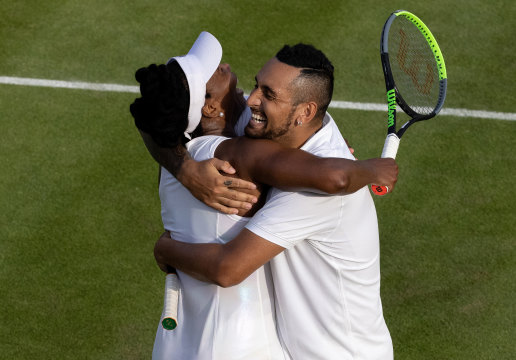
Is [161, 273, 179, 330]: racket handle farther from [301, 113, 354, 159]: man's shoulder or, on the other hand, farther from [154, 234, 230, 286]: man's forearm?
[301, 113, 354, 159]: man's shoulder

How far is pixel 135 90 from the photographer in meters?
8.70

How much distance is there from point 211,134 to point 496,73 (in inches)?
204

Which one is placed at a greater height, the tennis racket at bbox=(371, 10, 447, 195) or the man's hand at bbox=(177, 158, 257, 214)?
the man's hand at bbox=(177, 158, 257, 214)

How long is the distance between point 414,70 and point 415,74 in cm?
4

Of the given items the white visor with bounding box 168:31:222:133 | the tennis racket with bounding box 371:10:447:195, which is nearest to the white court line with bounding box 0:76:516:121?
the tennis racket with bounding box 371:10:447:195

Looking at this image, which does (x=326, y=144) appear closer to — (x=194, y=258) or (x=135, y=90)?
(x=194, y=258)

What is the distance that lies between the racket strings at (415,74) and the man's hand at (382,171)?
176 cm

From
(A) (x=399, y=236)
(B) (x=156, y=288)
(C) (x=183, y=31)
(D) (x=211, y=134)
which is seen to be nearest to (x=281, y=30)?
(C) (x=183, y=31)

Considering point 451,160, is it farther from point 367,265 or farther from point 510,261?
point 367,265

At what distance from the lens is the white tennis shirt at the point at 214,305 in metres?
4.10

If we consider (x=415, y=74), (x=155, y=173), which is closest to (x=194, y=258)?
(x=415, y=74)

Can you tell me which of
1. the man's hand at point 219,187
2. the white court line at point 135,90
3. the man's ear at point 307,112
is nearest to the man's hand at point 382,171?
the man's ear at point 307,112

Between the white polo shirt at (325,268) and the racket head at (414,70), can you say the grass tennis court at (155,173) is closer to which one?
the racket head at (414,70)

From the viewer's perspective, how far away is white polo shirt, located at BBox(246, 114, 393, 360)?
383cm
